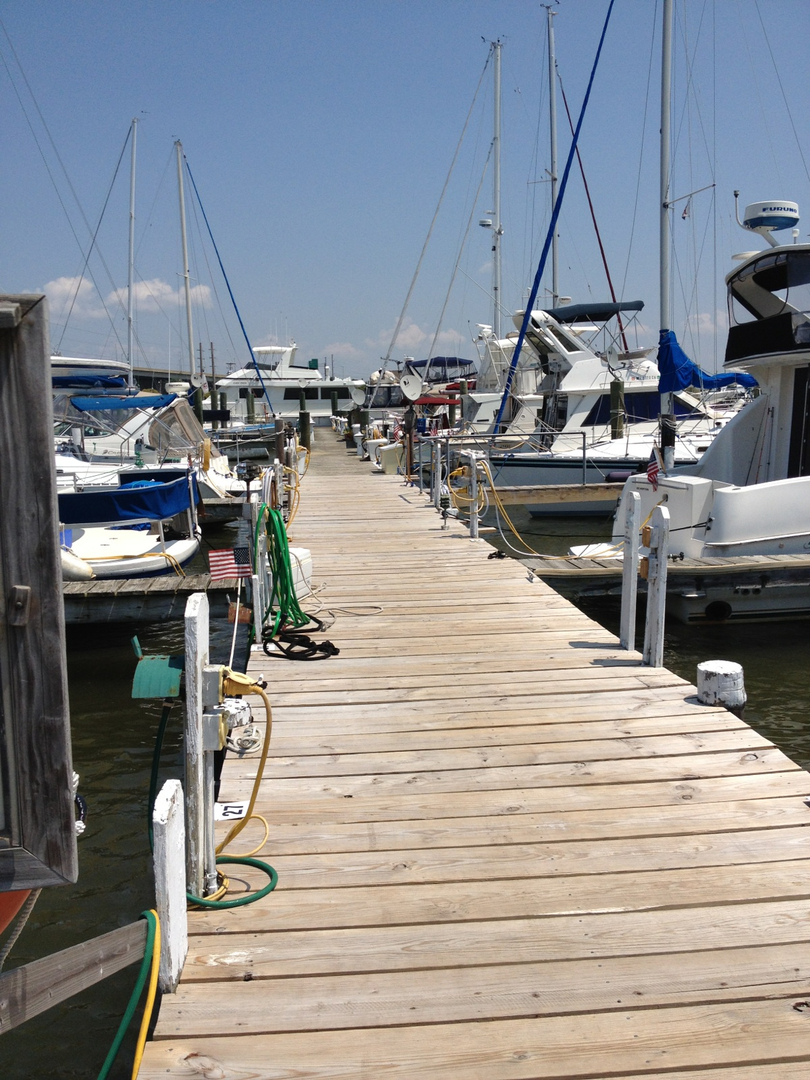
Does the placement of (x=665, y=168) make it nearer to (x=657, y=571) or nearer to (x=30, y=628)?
(x=657, y=571)

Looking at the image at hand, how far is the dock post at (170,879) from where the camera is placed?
7.95ft

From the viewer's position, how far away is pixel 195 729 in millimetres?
2854

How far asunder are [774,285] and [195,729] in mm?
10867

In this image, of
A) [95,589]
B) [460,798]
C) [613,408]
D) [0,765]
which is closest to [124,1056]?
[460,798]

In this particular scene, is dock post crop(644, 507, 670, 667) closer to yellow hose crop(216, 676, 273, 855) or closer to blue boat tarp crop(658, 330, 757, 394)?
yellow hose crop(216, 676, 273, 855)

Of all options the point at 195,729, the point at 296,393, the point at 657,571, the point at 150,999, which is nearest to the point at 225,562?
the point at 657,571

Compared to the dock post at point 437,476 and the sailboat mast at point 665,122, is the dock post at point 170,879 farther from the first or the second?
the sailboat mast at point 665,122

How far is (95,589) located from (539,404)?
61.4 feet

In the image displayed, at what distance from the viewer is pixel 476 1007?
255 cm

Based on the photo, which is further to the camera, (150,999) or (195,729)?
(195,729)

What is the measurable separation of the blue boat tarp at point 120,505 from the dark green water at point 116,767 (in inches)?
86.0

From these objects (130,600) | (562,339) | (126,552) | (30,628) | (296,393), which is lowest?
(126,552)

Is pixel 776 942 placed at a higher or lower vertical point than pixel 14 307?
lower

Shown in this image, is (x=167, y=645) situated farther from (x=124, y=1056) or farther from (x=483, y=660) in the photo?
(x=124, y=1056)
